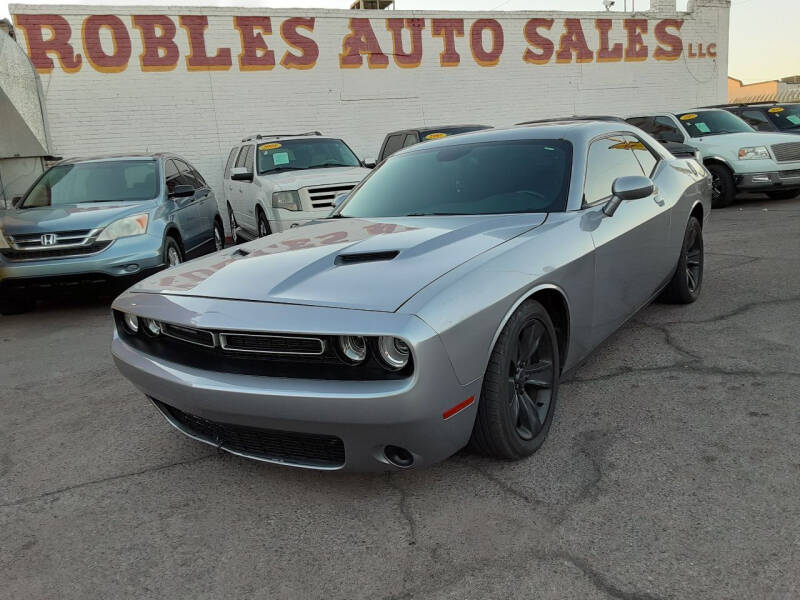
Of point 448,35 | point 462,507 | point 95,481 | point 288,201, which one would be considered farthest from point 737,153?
point 95,481

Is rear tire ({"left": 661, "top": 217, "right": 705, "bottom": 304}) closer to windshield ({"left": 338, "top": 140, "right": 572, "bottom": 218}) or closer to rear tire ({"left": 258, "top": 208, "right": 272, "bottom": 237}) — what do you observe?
windshield ({"left": 338, "top": 140, "right": 572, "bottom": 218})

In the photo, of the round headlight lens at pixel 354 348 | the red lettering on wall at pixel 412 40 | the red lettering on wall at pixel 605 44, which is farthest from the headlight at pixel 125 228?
the red lettering on wall at pixel 605 44

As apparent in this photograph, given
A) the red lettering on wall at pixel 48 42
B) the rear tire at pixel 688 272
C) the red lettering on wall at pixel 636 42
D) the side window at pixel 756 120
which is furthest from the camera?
the red lettering on wall at pixel 636 42

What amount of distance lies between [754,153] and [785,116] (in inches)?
130

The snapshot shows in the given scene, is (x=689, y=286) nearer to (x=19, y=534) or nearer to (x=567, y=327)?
(x=567, y=327)

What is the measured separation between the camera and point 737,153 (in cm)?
1119

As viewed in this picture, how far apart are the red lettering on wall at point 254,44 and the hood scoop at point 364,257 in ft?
40.7

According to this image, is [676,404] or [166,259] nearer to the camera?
[676,404]

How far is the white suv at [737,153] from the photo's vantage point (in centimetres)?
1106

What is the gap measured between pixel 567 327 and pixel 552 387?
30 centimetres

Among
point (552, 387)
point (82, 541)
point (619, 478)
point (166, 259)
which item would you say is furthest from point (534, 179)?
point (166, 259)

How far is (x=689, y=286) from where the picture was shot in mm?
5227

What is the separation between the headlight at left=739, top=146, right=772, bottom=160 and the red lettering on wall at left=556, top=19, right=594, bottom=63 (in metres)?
7.03

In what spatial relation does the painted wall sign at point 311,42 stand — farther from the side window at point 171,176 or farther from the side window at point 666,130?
the side window at point 171,176
